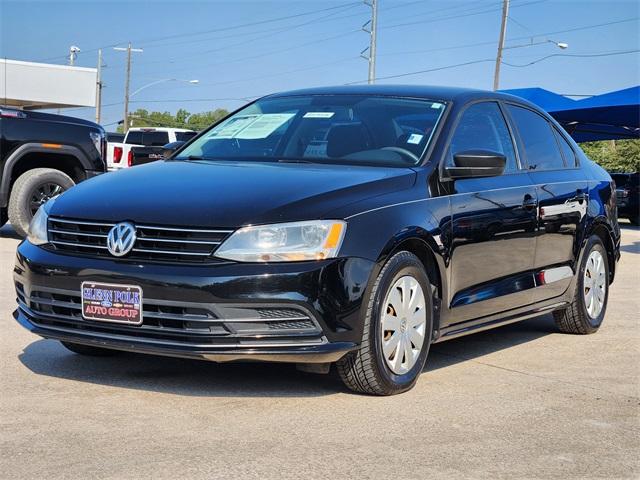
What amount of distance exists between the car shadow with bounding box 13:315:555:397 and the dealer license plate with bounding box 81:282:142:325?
1.50 feet

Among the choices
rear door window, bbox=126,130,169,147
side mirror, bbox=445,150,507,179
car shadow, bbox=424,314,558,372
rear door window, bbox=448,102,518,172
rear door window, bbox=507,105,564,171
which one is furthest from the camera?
rear door window, bbox=126,130,169,147

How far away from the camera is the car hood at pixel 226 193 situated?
194 inches

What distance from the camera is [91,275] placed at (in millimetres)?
4996

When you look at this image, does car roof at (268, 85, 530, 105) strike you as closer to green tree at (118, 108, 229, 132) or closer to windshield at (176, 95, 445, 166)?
windshield at (176, 95, 445, 166)

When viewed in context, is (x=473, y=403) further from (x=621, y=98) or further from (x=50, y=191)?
(x=621, y=98)

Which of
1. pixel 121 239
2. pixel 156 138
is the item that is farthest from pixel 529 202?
pixel 156 138

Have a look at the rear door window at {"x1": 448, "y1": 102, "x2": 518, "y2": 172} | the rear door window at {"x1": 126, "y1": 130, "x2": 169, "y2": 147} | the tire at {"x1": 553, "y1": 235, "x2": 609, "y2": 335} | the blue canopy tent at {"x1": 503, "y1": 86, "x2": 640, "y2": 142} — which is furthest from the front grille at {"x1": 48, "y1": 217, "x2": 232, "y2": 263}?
the rear door window at {"x1": 126, "y1": 130, "x2": 169, "y2": 147}

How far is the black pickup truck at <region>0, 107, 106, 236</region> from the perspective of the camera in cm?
1250

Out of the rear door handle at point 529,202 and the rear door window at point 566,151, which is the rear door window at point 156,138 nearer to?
the rear door window at point 566,151

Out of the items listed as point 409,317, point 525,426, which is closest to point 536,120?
point 409,317

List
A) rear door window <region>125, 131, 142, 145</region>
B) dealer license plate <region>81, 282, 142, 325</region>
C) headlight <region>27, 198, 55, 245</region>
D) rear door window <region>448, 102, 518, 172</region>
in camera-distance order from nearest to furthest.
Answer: dealer license plate <region>81, 282, 142, 325</region> < headlight <region>27, 198, 55, 245</region> < rear door window <region>448, 102, 518, 172</region> < rear door window <region>125, 131, 142, 145</region>

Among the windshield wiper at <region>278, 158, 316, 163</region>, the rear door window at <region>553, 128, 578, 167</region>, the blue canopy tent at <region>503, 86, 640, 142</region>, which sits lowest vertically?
the windshield wiper at <region>278, 158, 316, 163</region>

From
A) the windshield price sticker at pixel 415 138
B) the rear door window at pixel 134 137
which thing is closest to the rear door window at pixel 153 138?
the rear door window at pixel 134 137

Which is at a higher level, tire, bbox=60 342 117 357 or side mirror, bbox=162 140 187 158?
side mirror, bbox=162 140 187 158
